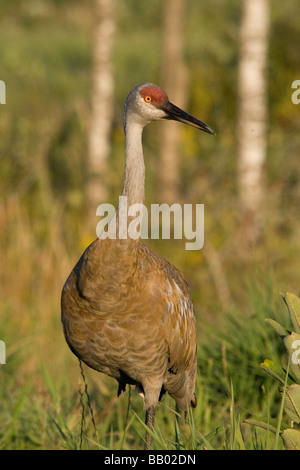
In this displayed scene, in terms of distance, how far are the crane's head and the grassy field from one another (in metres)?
1.31

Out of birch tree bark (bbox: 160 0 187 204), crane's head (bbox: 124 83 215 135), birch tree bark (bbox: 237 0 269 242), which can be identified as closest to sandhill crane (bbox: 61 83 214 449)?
crane's head (bbox: 124 83 215 135)

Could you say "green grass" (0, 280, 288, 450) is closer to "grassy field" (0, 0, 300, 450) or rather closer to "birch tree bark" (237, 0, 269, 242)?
"grassy field" (0, 0, 300, 450)

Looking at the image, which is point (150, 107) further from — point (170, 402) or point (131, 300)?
point (170, 402)

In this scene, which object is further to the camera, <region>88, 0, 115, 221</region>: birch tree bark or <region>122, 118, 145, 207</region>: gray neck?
<region>88, 0, 115, 221</region>: birch tree bark

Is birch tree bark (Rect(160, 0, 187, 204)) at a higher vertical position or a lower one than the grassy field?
higher

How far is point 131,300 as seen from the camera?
3.82 meters

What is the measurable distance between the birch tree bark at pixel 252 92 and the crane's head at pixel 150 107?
4777mm

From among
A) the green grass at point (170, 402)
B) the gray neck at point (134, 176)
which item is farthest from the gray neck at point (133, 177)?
the green grass at point (170, 402)

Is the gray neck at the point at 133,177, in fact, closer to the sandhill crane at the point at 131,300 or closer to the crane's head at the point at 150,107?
the sandhill crane at the point at 131,300

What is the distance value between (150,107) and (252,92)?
211 inches

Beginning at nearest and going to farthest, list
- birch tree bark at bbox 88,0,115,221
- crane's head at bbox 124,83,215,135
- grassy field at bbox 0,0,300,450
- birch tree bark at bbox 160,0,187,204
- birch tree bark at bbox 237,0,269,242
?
1. crane's head at bbox 124,83,215,135
2. grassy field at bbox 0,0,300,450
3. birch tree bark at bbox 237,0,269,242
4. birch tree bark at bbox 88,0,115,221
5. birch tree bark at bbox 160,0,187,204

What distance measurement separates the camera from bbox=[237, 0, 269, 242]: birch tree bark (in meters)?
8.72

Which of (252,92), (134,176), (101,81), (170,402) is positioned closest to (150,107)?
(134,176)

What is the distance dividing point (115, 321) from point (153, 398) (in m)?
0.59
